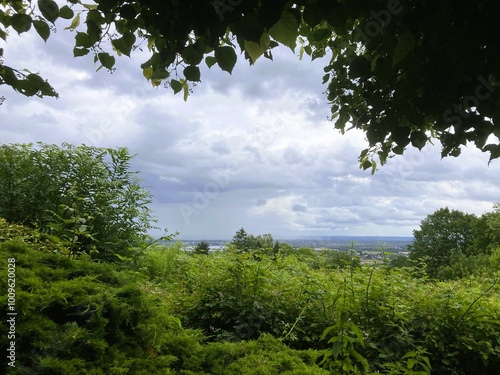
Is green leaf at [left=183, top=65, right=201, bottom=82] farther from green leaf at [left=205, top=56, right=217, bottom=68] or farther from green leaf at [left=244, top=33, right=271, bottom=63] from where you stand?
green leaf at [left=244, top=33, right=271, bottom=63]

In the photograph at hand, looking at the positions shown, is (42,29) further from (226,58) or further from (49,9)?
(226,58)

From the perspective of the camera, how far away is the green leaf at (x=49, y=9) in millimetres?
1379

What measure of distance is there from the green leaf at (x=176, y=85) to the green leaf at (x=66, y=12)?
0.52 meters

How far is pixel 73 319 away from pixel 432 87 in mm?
2235

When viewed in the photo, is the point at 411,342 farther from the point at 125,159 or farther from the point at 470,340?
the point at 125,159

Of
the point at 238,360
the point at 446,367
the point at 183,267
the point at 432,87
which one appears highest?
the point at 432,87

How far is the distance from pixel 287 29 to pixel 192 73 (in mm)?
549

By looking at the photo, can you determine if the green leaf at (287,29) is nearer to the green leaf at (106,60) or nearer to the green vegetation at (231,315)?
the green leaf at (106,60)

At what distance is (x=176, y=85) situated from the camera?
180 cm

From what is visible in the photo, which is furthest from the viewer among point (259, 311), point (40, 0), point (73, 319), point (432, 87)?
point (259, 311)

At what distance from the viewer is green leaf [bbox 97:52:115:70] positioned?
5.59 ft

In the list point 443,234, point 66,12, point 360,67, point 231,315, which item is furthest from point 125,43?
point 443,234

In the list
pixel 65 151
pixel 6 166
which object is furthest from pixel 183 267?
pixel 6 166

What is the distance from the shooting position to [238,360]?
2420mm
